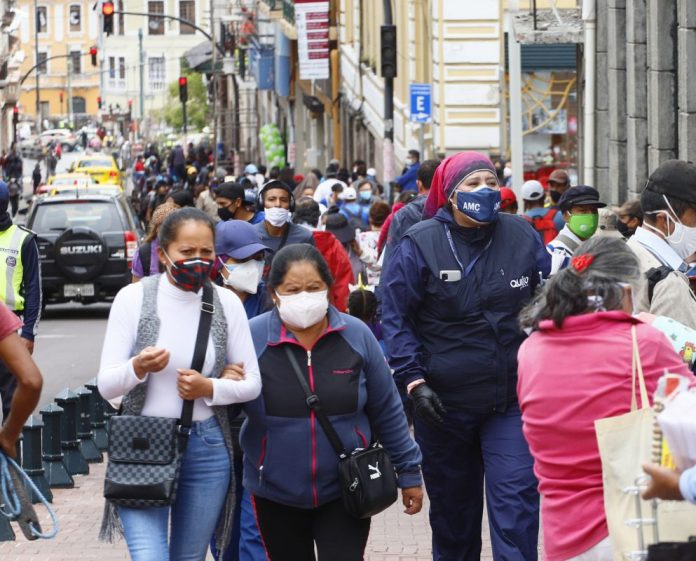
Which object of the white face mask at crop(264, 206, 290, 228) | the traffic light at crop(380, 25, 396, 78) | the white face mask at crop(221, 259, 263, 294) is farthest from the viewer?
the traffic light at crop(380, 25, 396, 78)

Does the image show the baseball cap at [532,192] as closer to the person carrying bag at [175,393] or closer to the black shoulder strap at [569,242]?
the black shoulder strap at [569,242]

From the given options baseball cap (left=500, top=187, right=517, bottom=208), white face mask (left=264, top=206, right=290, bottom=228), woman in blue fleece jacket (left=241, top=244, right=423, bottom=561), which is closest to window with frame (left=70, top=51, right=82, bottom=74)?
baseball cap (left=500, top=187, right=517, bottom=208)

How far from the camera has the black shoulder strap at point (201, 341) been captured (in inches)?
247

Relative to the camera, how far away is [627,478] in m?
4.93

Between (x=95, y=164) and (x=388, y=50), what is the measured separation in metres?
33.7

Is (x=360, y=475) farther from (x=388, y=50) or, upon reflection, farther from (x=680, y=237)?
(x=388, y=50)

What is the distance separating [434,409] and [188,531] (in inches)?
51.0

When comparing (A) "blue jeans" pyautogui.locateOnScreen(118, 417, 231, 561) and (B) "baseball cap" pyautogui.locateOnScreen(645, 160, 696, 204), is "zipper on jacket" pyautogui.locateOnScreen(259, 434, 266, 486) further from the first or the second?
(B) "baseball cap" pyautogui.locateOnScreen(645, 160, 696, 204)

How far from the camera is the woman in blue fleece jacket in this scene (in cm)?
635

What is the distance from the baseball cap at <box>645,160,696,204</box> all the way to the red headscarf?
0.72 metres

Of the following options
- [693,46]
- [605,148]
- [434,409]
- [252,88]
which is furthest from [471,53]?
[252,88]

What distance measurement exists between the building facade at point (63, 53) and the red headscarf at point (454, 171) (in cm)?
13329

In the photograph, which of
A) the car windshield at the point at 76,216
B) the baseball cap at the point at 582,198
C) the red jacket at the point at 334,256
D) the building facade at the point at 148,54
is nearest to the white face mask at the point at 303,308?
the red jacket at the point at 334,256

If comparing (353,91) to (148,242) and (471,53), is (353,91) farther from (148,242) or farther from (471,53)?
(148,242)
